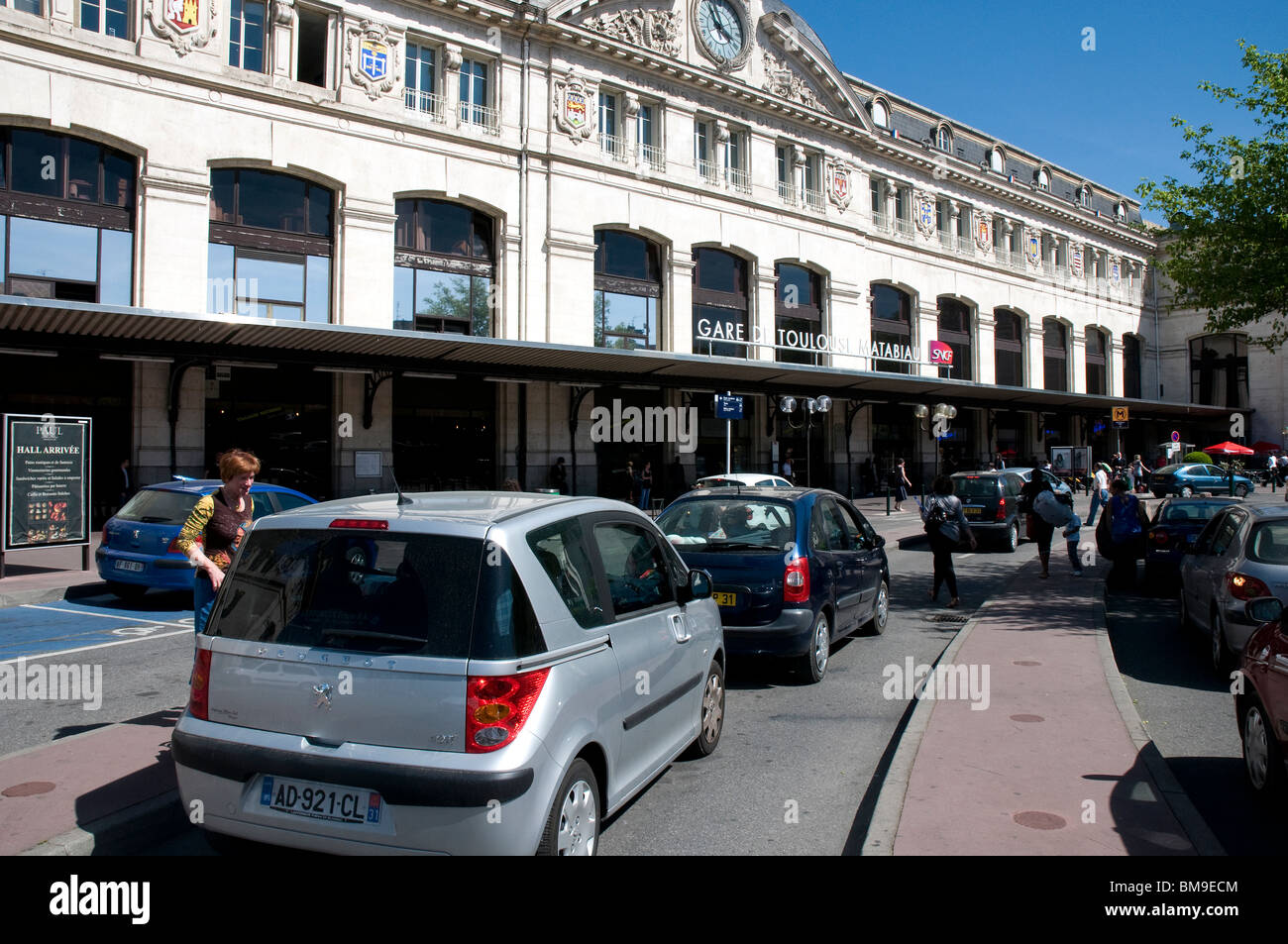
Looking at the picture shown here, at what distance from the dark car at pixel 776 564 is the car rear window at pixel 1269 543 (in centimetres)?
331

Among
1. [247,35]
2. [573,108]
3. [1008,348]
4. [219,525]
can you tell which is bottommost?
[219,525]

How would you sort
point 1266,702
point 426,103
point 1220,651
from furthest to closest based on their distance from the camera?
1. point 426,103
2. point 1220,651
3. point 1266,702

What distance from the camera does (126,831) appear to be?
13.5 feet

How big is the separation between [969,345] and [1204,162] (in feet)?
86.4

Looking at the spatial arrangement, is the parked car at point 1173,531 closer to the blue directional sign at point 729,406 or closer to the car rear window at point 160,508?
the blue directional sign at point 729,406

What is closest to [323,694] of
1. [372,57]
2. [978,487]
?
[978,487]

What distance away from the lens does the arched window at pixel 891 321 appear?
1457 inches

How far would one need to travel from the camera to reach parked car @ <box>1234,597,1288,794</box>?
14.3ft

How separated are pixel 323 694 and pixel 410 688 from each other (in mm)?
369

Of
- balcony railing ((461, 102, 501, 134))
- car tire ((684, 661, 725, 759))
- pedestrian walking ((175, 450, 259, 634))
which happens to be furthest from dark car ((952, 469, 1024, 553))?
balcony railing ((461, 102, 501, 134))

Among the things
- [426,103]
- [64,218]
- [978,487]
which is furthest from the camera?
[426,103]

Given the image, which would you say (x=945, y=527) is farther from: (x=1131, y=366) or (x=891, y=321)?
(x=1131, y=366)
